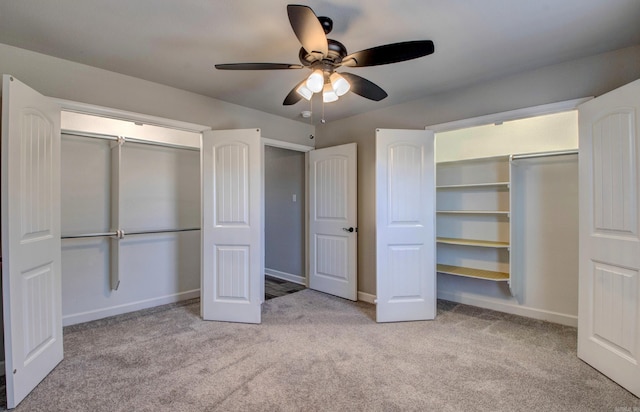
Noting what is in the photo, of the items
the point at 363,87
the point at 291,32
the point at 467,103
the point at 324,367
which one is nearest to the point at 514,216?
the point at 467,103

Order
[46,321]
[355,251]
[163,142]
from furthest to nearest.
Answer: [355,251]
[163,142]
[46,321]

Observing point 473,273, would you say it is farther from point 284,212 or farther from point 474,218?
point 284,212

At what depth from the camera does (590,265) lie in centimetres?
225

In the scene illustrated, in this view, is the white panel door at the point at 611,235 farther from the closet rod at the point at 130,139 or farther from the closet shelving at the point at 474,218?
the closet rod at the point at 130,139

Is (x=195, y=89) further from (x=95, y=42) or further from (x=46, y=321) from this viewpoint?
(x=46, y=321)

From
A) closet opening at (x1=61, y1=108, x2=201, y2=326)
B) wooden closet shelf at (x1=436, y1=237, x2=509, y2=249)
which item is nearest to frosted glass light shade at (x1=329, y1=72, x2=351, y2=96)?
closet opening at (x1=61, y1=108, x2=201, y2=326)

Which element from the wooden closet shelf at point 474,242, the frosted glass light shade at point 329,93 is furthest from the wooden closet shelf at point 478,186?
the frosted glass light shade at point 329,93

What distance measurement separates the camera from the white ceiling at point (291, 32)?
72.8 inches

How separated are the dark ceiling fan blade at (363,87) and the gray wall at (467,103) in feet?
4.21

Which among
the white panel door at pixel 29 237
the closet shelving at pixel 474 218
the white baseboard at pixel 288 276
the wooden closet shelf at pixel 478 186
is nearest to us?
the white panel door at pixel 29 237

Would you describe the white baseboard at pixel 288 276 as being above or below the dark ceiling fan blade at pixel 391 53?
below

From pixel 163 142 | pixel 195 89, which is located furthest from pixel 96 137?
pixel 195 89

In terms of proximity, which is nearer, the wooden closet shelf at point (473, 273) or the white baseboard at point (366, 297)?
the wooden closet shelf at point (473, 273)

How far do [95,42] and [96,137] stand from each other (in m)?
1.18
